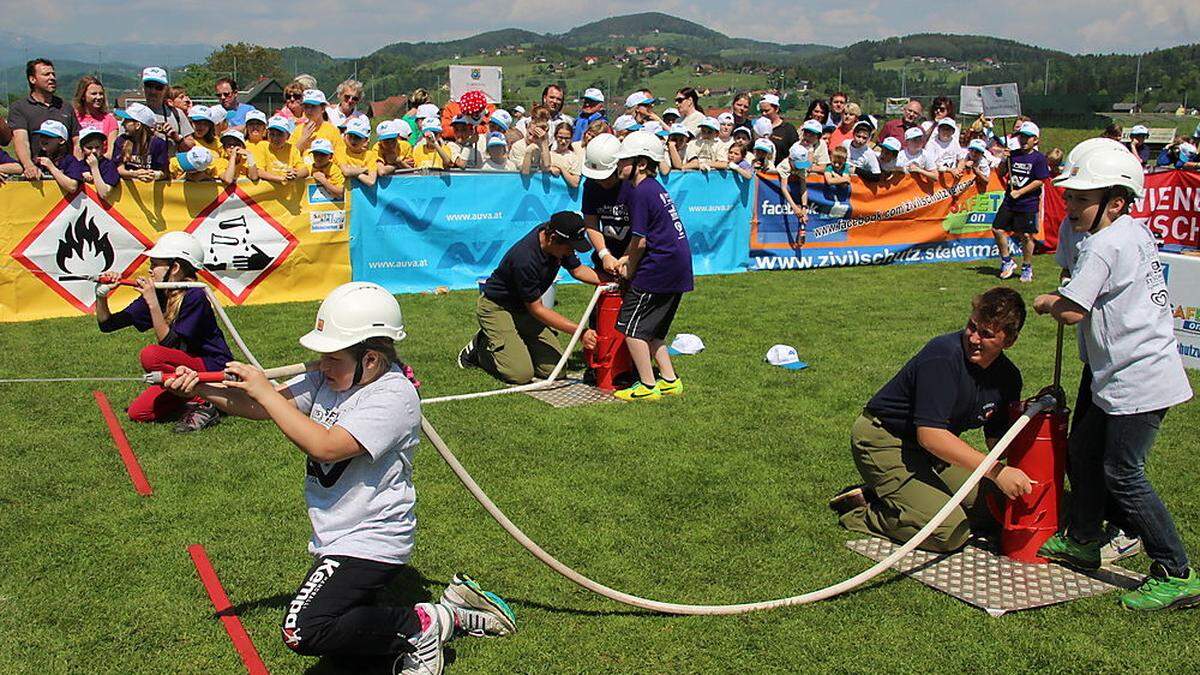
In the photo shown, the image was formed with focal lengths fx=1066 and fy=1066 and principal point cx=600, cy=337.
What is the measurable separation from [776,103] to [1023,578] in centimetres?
1203

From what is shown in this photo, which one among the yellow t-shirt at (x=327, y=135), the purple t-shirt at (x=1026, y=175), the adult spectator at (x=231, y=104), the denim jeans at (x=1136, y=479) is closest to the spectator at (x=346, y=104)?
the adult spectator at (x=231, y=104)

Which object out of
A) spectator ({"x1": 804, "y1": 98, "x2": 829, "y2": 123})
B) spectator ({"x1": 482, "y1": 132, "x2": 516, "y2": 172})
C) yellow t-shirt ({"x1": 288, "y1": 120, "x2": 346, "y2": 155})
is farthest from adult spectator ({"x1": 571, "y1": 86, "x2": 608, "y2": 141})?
spectator ({"x1": 804, "y1": 98, "x2": 829, "y2": 123})

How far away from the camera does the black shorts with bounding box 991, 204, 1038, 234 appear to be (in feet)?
48.1

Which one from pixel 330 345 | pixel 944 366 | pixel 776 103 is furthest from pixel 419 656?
pixel 776 103

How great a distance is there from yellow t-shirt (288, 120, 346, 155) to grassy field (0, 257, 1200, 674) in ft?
12.2

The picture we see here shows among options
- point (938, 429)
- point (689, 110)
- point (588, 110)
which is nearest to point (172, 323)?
point (938, 429)

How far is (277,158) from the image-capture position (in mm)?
12055

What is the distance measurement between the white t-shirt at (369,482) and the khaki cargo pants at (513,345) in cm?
479

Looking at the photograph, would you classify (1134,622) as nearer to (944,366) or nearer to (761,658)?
(944,366)

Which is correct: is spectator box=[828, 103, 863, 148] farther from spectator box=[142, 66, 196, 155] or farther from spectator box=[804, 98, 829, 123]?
spectator box=[142, 66, 196, 155]

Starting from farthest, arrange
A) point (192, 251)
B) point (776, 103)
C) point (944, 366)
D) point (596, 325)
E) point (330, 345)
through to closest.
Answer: point (776, 103) → point (596, 325) → point (192, 251) → point (944, 366) → point (330, 345)

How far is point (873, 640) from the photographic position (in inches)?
182

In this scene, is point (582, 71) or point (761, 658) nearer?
point (761, 658)

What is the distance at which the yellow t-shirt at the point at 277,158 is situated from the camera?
39.0 feet
